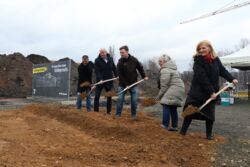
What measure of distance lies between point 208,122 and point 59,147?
272 cm

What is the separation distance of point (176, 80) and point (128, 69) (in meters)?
1.65

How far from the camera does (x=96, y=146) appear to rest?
5750 mm

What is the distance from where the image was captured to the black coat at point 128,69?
9008mm

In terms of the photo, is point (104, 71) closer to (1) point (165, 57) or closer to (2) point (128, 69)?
(2) point (128, 69)

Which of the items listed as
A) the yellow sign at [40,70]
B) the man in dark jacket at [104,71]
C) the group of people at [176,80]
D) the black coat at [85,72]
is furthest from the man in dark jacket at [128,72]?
the yellow sign at [40,70]

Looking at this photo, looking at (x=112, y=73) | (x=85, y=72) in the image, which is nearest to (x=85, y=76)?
(x=85, y=72)

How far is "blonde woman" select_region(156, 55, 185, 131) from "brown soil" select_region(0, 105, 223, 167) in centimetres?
41

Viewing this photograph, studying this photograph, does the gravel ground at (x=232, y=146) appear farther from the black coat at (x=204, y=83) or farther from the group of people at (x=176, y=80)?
the black coat at (x=204, y=83)

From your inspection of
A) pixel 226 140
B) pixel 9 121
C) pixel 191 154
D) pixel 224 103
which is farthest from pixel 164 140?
pixel 224 103

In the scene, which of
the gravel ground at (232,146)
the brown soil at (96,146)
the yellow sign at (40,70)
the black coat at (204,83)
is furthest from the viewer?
the yellow sign at (40,70)

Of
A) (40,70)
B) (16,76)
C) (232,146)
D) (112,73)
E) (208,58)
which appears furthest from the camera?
(16,76)

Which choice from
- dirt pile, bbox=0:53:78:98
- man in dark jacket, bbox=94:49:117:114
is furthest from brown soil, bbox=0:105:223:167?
dirt pile, bbox=0:53:78:98

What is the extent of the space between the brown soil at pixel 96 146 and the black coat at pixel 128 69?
1333mm

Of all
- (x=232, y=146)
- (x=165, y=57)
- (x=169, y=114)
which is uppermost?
(x=165, y=57)
